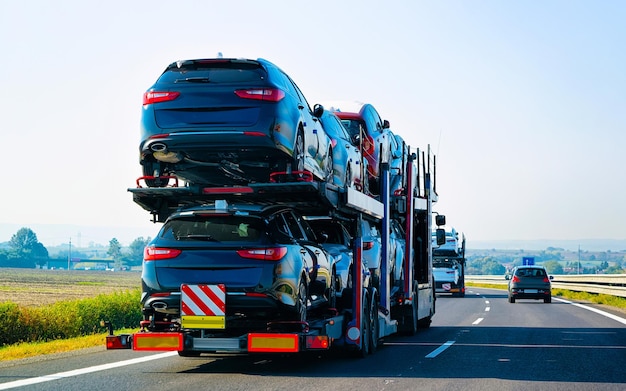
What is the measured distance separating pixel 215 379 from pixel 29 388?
2.07 m

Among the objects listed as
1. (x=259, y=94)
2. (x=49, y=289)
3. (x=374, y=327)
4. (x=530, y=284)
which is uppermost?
(x=259, y=94)

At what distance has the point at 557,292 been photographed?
52.1 meters

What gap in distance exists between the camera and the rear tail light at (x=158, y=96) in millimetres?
10883

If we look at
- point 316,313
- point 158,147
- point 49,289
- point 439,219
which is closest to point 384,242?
point 316,313

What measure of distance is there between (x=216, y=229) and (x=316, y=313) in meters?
2.11

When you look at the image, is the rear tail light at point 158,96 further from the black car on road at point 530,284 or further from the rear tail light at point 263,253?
the black car on road at point 530,284

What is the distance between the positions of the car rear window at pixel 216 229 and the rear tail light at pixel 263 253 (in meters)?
0.17

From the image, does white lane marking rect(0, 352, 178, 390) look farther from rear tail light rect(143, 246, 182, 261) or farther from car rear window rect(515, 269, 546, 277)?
car rear window rect(515, 269, 546, 277)

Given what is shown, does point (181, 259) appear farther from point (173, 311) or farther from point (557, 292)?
point (557, 292)

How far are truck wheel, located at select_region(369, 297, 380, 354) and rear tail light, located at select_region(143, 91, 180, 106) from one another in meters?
4.67

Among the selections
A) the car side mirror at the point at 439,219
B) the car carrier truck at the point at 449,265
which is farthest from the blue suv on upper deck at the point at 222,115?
the car carrier truck at the point at 449,265

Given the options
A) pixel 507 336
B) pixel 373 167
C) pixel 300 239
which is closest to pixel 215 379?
pixel 300 239

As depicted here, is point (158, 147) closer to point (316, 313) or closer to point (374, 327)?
point (316, 313)

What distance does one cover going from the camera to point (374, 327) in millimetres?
14195
